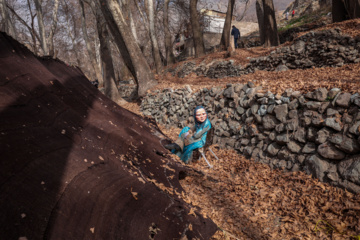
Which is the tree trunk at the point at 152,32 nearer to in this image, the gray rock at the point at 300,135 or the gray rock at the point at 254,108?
the gray rock at the point at 254,108

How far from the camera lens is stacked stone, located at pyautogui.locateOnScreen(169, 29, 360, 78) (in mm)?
6871

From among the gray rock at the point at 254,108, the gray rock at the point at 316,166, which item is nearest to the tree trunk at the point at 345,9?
the gray rock at the point at 254,108

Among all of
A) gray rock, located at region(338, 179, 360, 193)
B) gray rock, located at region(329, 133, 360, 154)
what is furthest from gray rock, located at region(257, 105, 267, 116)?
gray rock, located at region(338, 179, 360, 193)

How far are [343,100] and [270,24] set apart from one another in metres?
9.27

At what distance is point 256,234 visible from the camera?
2.46m

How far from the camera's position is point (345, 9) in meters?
9.32

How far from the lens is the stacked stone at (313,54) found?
687cm

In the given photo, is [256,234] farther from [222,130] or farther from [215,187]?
[222,130]

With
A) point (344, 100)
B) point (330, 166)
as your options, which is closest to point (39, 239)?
point (330, 166)

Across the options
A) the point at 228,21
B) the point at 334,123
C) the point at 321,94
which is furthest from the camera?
the point at 228,21

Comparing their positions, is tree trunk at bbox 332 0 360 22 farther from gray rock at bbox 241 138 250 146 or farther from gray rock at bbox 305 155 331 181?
gray rock at bbox 305 155 331 181

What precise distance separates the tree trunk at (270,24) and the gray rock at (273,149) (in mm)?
8908

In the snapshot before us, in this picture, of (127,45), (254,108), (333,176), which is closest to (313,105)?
(333,176)

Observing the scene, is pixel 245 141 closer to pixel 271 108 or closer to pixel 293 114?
pixel 271 108
